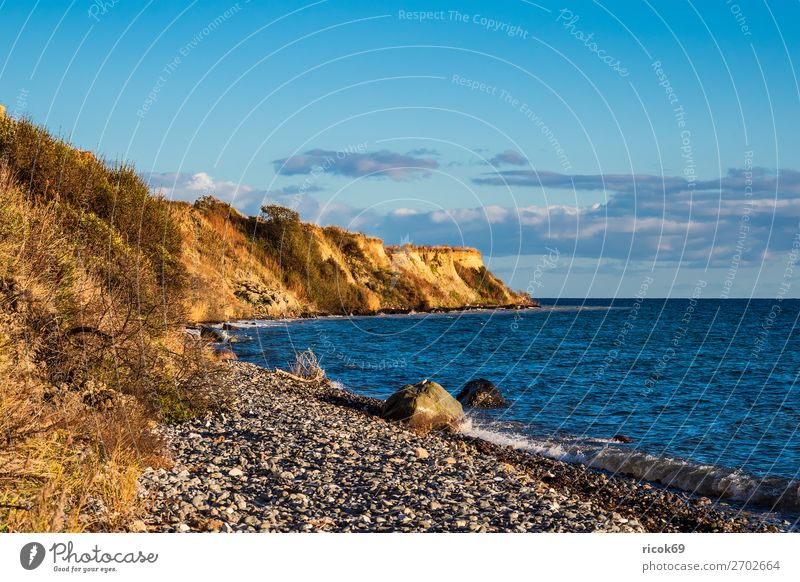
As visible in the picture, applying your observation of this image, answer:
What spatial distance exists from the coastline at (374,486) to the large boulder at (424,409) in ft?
2.32

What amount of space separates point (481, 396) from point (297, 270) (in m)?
52.6

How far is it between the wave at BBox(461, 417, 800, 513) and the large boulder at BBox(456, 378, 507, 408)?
194 inches

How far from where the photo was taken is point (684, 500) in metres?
15.3

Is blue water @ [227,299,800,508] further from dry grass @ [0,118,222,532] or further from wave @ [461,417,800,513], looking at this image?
dry grass @ [0,118,222,532]

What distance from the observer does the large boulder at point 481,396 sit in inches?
1042

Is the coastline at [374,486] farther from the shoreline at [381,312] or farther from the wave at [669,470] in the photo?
the shoreline at [381,312]

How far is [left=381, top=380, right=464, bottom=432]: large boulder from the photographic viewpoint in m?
20.7

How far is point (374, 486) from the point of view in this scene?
40.3 ft

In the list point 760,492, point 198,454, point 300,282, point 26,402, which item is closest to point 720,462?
point 760,492

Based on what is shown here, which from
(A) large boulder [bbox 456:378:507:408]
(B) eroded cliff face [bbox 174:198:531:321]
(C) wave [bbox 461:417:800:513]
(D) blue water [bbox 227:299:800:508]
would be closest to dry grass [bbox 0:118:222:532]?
(C) wave [bbox 461:417:800:513]

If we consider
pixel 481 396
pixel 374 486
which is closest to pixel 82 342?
pixel 374 486

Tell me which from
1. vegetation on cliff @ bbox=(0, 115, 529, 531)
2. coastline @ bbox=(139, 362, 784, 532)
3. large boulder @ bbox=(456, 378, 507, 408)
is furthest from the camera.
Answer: large boulder @ bbox=(456, 378, 507, 408)
